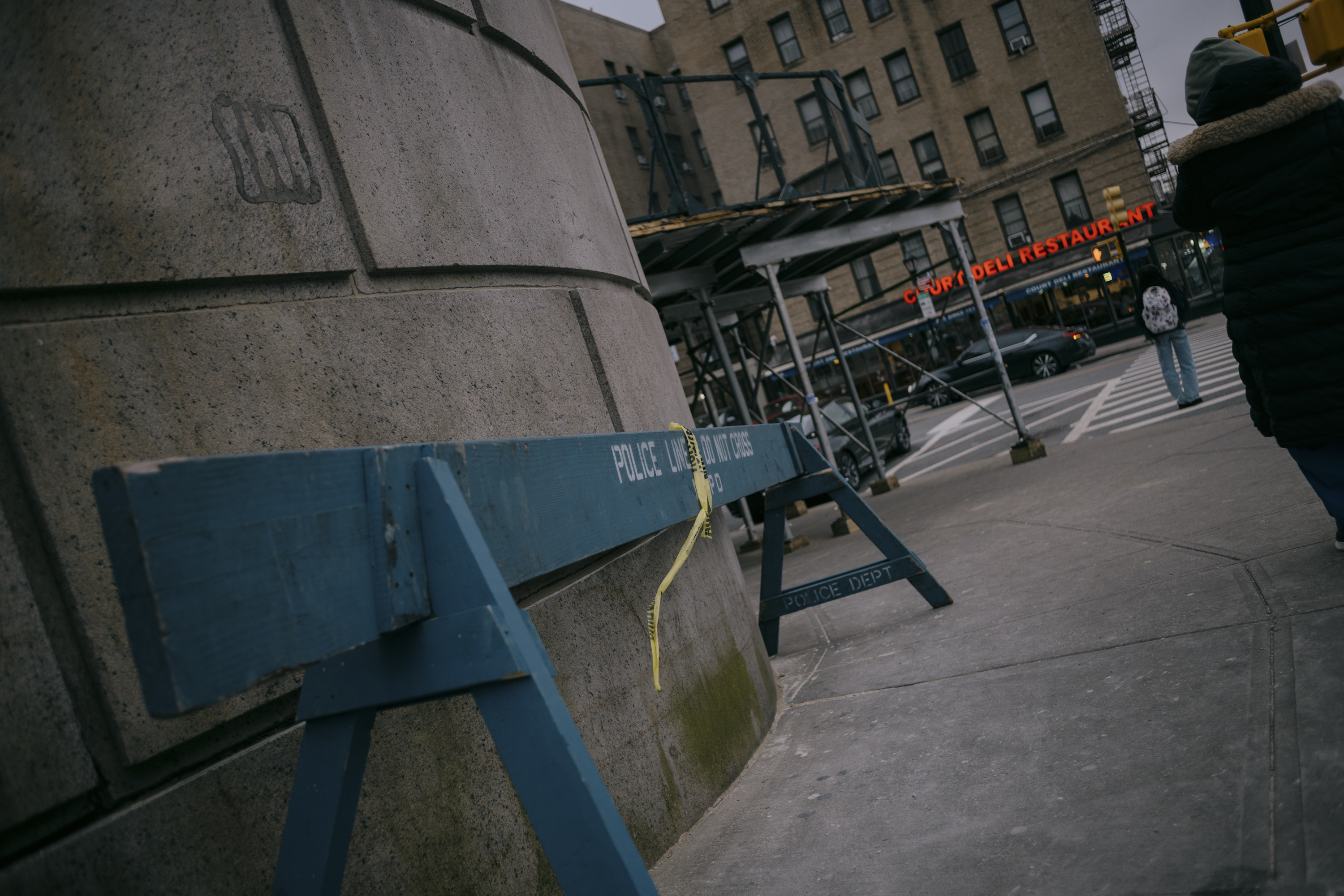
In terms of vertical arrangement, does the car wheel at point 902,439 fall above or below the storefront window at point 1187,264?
below

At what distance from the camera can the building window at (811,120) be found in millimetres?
32875

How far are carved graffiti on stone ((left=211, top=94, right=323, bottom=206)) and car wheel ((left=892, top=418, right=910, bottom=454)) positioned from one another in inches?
581

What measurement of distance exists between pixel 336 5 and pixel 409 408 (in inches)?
48.2

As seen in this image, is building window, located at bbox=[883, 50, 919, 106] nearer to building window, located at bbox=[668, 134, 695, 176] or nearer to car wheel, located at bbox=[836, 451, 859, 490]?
Result: building window, located at bbox=[668, 134, 695, 176]

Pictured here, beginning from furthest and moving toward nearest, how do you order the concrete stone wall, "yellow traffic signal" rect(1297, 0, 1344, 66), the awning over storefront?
the awning over storefront, "yellow traffic signal" rect(1297, 0, 1344, 66), the concrete stone wall

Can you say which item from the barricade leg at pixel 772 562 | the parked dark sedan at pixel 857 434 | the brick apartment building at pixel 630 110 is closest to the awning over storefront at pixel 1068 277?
the brick apartment building at pixel 630 110

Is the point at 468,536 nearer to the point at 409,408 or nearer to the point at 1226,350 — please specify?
the point at 409,408

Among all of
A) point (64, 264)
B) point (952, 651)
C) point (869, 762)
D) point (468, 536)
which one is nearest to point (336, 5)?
point (64, 264)

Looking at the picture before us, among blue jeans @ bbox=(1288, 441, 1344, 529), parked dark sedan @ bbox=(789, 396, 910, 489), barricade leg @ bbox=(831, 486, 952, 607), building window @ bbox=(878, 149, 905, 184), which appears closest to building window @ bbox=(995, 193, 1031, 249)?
building window @ bbox=(878, 149, 905, 184)

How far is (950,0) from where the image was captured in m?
31.8

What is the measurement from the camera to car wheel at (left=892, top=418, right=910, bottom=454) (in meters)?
16.5

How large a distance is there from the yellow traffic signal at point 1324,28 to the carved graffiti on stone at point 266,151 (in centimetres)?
877

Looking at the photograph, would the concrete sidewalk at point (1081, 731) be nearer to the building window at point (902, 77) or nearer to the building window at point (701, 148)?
the building window at point (902, 77)

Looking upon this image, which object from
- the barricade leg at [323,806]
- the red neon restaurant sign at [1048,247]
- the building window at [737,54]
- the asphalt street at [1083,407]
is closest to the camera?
the barricade leg at [323,806]
